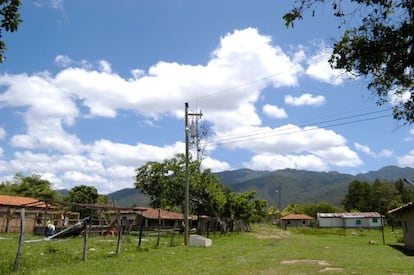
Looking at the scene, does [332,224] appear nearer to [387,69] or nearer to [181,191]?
[181,191]

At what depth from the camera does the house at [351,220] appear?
280 ft

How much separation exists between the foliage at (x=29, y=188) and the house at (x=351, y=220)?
58.9 m

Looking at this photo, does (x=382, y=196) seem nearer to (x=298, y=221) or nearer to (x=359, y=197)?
(x=359, y=197)

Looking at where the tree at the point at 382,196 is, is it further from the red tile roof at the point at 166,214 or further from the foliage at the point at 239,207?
the red tile roof at the point at 166,214

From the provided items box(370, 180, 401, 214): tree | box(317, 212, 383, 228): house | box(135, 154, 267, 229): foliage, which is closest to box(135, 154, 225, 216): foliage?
box(135, 154, 267, 229): foliage

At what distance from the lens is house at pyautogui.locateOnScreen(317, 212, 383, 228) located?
3356 inches

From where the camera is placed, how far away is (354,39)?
693 cm

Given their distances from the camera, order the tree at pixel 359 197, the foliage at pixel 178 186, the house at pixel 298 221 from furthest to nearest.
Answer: the tree at pixel 359 197 < the house at pixel 298 221 < the foliage at pixel 178 186

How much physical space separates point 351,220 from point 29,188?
6594cm

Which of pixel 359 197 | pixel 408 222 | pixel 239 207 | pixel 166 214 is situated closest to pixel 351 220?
pixel 359 197

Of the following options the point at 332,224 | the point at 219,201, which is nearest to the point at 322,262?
the point at 219,201

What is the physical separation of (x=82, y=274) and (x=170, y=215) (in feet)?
156

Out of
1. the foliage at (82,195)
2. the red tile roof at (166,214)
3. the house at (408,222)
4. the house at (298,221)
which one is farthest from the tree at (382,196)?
the foliage at (82,195)

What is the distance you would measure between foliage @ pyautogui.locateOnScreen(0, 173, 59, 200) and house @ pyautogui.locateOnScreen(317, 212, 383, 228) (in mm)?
58857
